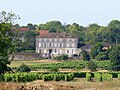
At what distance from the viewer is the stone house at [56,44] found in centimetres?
15175

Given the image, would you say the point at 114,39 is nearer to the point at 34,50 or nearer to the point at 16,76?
the point at 34,50

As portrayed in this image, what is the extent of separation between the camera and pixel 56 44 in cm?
15400

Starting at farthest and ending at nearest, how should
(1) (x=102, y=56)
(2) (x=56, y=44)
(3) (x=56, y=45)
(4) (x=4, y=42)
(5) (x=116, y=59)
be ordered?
1. (3) (x=56, y=45)
2. (2) (x=56, y=44)
3. (1) (x=102, y=56)
4. (5) (x=116, y=59)
5. (4) (x=4, y=42)

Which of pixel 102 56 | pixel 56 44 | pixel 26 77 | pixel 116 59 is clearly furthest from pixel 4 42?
pixel 56 44

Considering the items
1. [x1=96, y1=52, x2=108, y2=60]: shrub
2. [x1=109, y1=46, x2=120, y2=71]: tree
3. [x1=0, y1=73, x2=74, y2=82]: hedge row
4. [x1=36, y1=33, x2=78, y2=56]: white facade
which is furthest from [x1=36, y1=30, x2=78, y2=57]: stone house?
[x1=0, y1=73, x2=74, y2=82]: hedge row

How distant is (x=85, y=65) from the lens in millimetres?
99938

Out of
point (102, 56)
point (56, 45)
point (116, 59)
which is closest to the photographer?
point (116, 59)

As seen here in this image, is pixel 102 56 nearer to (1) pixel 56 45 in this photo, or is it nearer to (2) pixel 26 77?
(1) pixel 56 45

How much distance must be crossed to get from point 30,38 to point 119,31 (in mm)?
28632

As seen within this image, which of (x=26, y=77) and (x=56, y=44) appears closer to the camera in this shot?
(x=26, y=77)

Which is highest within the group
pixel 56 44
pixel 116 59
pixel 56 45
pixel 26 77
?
pixel 56 44

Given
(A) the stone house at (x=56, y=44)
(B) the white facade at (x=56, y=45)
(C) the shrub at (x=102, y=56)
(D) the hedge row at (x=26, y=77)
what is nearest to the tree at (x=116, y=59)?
(C) the shrub at (x=102, y=56)

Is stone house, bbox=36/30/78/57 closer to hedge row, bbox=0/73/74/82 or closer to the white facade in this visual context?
the white facade

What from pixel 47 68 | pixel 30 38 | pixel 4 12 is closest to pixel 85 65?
pixel 47 68
